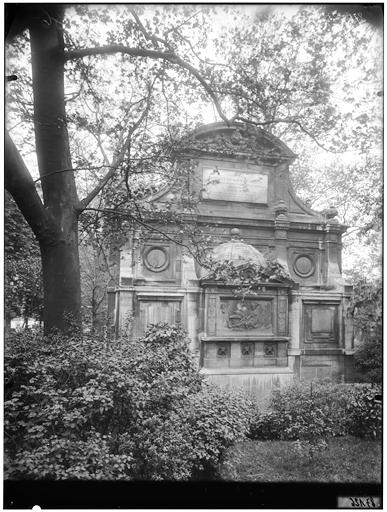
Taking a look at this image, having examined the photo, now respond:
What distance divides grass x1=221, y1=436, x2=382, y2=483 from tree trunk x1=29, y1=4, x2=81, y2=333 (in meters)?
2.30

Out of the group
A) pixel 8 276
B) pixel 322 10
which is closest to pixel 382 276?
pixel 322 10

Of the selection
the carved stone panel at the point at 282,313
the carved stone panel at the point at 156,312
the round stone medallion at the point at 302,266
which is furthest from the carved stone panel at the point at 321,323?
the carved stone panel at the point at 156,312

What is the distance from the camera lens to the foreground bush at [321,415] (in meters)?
4.36

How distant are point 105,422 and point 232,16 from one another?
13.8 feet

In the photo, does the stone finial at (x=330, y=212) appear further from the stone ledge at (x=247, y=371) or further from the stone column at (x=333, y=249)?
A: the stone ledge at (x=247, y=371)

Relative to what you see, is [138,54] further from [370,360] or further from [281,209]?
[370,360]

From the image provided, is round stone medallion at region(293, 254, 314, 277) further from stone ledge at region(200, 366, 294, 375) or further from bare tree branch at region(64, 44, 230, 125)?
bare tree branch at region(64, 44, 230, 125)

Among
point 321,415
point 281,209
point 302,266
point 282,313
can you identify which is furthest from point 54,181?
point 321,415

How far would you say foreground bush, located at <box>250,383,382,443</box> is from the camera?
4363mm

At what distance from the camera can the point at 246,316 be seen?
5.68 meters

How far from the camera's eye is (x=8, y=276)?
13.8ft

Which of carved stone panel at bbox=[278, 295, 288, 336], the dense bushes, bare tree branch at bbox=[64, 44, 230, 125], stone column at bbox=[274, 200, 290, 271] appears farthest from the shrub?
bare tree branch at bbox=[64, 44, 230, 125]

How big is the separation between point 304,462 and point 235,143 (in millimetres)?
3778

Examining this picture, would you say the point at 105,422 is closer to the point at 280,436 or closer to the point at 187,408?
the point at 187,408
